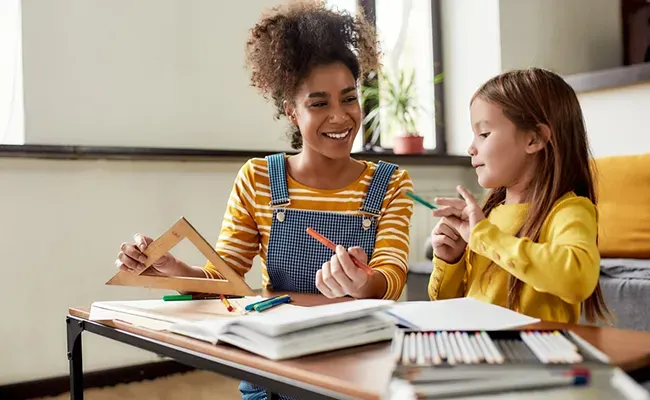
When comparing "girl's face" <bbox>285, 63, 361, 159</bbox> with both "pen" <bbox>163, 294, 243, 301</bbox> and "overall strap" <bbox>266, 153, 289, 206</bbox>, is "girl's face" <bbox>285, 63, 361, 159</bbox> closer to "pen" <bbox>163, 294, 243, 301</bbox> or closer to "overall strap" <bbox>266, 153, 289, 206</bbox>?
"overall strap" <bbox>266, 153, 289, 206</bbox>

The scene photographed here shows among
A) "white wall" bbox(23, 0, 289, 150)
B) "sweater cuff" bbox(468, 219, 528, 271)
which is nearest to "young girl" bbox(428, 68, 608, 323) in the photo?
"sweater cuff" bbox(468, 219, 528, 271)

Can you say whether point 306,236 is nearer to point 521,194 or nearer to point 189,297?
point 189,297

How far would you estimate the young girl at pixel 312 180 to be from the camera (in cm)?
136

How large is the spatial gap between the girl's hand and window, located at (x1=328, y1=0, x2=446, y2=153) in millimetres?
2488

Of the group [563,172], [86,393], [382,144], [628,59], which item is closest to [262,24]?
[563,172]

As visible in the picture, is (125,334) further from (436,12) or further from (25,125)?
(436,12)

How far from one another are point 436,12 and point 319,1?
236 centimetres

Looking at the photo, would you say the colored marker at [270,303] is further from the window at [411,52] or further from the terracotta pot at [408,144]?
the window at [411,52]

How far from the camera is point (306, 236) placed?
1359 millimetres

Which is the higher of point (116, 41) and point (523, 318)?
point (116, 41)

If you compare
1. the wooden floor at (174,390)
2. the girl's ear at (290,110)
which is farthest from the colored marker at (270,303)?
the wooden floor at (174,390)

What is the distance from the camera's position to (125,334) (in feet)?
3.09

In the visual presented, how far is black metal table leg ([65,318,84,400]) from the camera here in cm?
108

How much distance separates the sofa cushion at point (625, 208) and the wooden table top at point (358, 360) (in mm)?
1892
